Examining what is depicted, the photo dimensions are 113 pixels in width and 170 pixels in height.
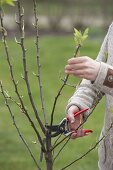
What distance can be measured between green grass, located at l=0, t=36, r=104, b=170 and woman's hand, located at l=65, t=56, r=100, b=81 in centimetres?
29

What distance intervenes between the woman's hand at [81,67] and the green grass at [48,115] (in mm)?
293

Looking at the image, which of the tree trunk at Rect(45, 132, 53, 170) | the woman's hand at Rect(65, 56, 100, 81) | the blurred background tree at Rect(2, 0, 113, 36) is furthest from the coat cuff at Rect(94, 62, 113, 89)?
the blurred background tree at Rect(2, 0, 113, 36)

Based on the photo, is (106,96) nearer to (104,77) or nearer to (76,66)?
(104,77)

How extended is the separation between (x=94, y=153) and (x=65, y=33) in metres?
11.3

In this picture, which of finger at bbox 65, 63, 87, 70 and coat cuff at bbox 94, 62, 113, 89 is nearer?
finger at bbox 65, 63, 87, 70

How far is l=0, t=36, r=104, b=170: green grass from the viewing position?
247 inches

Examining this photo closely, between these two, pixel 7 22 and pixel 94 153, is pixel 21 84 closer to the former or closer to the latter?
pixel 94 153

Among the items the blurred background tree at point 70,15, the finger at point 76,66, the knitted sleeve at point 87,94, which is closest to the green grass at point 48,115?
the knitted sleeve at point 87,94

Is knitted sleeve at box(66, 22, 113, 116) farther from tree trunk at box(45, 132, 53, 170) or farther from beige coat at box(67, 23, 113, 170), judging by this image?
tree trunk at box(45, 132, 53, 170)

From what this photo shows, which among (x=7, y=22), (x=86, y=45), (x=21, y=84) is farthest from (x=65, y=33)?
(x=21, y=84)

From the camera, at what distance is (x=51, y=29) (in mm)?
17859

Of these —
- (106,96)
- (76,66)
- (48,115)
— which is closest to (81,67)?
(76,66)

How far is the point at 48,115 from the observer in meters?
8.45

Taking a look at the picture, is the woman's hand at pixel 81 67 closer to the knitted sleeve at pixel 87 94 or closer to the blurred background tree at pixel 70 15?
the knitted sleeve at pixel 87 94
